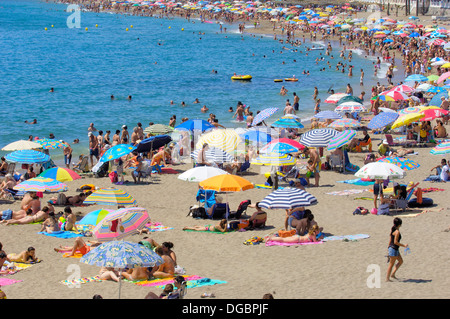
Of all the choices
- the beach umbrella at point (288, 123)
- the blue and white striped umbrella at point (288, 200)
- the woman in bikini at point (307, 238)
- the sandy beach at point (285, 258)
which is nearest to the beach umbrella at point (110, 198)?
the sandy beach at point (285, 258)

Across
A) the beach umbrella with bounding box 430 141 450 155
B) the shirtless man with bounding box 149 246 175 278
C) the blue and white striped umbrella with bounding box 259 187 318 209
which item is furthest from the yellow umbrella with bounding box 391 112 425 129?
the shirtless man with bounding box 149 246 175 278

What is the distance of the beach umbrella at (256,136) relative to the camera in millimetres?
21266

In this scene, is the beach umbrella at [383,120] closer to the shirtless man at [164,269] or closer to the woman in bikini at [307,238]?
the woman in bikini at [307,238]

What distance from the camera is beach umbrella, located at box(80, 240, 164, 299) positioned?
9.51 metres

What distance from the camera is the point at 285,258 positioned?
12.4 m

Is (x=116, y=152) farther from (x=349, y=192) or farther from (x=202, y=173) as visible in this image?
(x=349, y=192)

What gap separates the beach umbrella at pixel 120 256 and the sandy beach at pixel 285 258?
1.00 metres

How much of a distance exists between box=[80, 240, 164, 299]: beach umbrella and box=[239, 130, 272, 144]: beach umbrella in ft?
38.7

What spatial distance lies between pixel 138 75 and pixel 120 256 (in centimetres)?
4314

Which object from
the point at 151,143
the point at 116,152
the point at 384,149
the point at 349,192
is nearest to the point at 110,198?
the point at 116,152

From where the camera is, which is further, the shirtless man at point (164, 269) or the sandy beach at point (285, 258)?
the shirtless man at point (164, 269)

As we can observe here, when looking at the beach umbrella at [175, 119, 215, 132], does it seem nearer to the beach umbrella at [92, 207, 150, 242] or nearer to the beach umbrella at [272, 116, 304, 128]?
the beach umbrella at [272, 116, 304, 128]

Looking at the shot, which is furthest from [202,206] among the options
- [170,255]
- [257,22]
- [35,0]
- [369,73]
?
[35,0]
